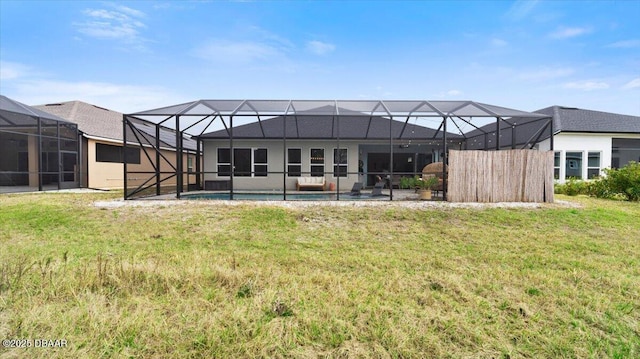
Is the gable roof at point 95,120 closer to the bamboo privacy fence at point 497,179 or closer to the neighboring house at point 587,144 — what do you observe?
the bamboo privacy fence at point 497,179

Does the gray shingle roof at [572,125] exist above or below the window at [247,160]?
above

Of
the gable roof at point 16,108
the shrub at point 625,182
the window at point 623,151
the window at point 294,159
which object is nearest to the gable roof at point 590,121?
the window at point 623,151

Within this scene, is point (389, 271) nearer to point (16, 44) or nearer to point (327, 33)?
point (327, 33)

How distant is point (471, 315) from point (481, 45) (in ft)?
47.7

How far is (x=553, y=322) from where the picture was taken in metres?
2.45

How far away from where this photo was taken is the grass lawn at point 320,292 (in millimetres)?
2127

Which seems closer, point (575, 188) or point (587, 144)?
point (575, 188)

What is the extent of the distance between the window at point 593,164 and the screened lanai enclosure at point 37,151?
25.5 meters

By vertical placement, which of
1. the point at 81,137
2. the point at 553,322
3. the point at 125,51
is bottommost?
the point at 553,322

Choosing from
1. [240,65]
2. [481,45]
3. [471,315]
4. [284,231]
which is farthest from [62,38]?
[481,45]

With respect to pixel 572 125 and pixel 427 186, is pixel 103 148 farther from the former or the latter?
pixel 572 125

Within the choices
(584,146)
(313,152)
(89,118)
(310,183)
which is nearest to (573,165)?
(584,146)

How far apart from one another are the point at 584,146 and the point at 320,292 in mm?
17628

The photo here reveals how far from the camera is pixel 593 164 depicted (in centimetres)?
1448
